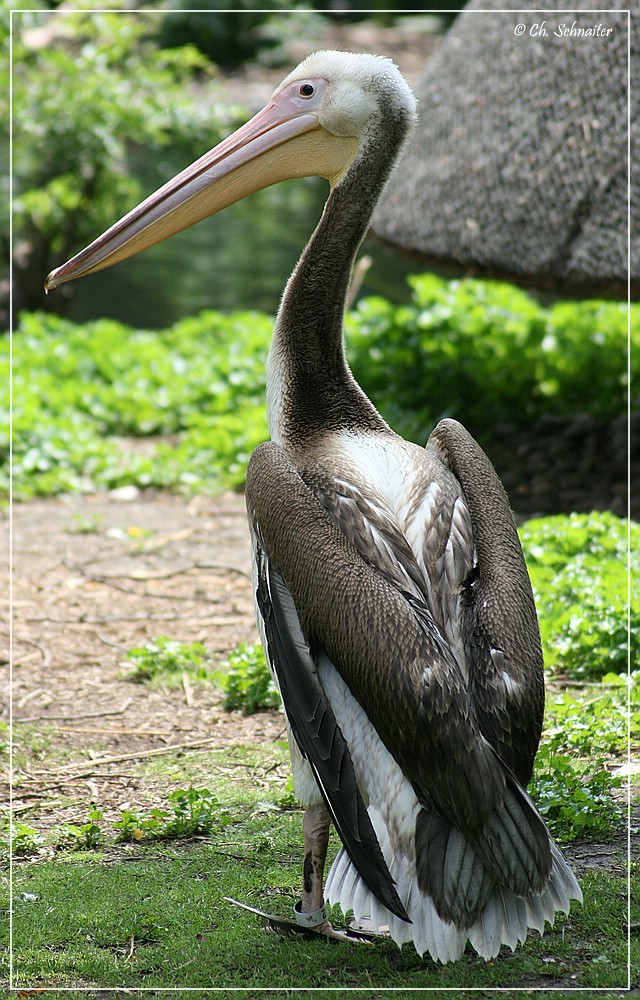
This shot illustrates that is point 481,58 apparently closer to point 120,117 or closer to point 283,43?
point 120,117

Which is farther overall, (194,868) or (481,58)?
(481,58)

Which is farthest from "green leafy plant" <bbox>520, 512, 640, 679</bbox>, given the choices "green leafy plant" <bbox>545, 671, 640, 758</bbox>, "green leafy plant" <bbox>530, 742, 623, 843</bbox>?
"green leafy plant" <bbox>530, 742, 623, 843</bbox>

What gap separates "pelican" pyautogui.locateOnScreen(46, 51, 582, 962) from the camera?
8.21 ft

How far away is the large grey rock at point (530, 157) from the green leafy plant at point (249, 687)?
8.73 ft

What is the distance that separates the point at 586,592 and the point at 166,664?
1601 millimetres

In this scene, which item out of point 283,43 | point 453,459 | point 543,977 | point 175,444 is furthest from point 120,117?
point 283,43

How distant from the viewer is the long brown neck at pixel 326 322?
3271 millimetres

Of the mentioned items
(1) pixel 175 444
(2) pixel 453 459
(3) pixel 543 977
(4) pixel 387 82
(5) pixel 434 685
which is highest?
(4) pixel 387 82

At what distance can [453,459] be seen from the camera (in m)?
3.22

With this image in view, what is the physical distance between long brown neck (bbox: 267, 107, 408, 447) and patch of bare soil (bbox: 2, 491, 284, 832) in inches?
50.6

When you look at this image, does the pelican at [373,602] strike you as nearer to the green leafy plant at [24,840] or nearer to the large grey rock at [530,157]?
the green leafy plant at [24,840]

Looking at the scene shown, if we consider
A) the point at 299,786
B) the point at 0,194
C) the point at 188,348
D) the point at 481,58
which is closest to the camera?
the point at 299,786

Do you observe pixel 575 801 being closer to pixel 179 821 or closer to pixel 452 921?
pixel 452 921

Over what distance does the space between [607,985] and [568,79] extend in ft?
15.0
